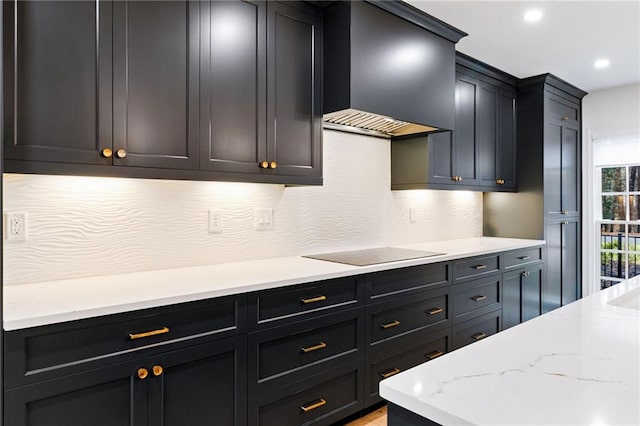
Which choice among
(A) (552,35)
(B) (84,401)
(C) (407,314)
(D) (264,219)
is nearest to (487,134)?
(A) (552,35)

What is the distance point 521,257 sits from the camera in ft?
11.9

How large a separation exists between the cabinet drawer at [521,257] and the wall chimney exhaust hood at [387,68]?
1260 millimetres

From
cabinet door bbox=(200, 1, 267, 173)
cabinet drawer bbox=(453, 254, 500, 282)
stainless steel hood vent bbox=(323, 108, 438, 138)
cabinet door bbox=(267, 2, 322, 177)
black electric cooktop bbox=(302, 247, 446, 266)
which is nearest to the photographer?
cabinet door bbox=(200, 1, 267, 173)

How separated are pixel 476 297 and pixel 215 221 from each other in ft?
6.62

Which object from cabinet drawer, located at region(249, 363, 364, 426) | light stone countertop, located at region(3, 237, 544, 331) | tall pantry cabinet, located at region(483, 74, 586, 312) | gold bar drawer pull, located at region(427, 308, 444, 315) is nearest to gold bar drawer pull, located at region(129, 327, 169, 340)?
light stone countertop, located at region(3, 237, 544, 331)

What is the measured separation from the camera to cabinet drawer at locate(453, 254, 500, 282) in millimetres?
2920

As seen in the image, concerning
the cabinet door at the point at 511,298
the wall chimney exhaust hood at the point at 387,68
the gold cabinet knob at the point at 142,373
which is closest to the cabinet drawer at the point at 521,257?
the cabinet door at the point at 511,298

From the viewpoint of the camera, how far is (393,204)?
3.39 meters

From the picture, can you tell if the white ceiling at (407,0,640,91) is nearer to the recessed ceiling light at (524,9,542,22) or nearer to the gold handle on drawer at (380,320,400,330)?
the recessed ceiling light at (524,9,542,22)

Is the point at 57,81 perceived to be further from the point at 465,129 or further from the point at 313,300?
the point at 465,129

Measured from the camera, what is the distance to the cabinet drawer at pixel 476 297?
2.94 meters

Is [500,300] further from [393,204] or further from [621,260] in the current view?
[621,260]

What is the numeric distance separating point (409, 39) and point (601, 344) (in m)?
2.24

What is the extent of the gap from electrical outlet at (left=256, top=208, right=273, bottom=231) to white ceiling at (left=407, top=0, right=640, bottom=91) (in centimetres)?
157
